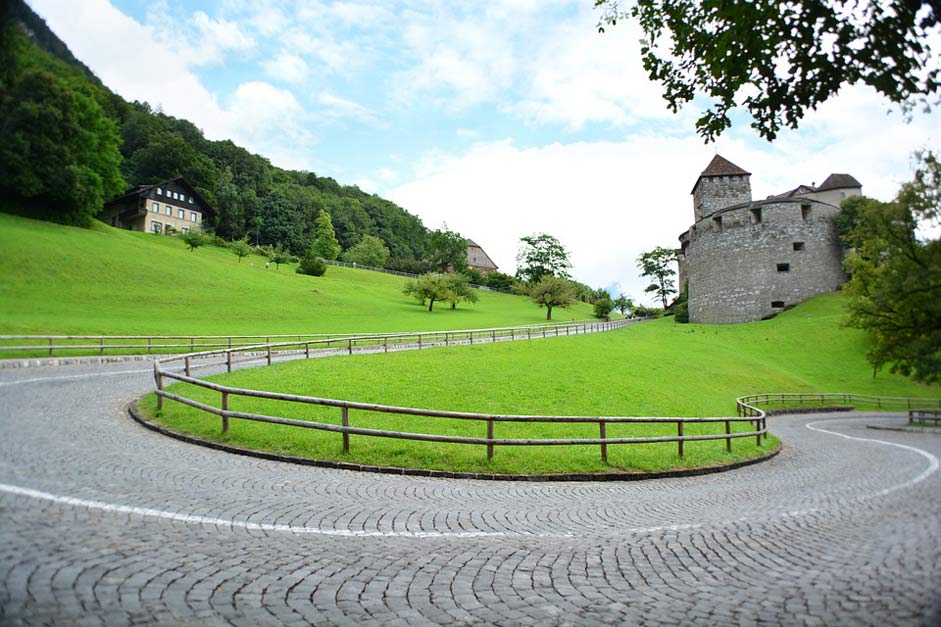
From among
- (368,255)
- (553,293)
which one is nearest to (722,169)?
(553,293)

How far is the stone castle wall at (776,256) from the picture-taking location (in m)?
54.5

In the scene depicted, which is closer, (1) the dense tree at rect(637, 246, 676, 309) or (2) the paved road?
(2) the paved road

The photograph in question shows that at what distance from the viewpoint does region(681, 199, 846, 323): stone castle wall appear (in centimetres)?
5447

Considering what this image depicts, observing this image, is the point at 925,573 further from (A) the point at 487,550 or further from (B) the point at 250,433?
(B) the point at 250,433

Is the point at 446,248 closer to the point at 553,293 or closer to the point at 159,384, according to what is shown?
the point at 553,293

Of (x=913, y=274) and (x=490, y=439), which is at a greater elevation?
(x=913, y=274)

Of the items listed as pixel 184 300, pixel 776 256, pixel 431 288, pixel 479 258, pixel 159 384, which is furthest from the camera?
pixel 479 258

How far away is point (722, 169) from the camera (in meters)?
68.4

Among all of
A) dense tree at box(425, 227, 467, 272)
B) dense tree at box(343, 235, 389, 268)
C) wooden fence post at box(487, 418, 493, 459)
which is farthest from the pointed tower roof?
wooden fence post at box(487, 418, 493, 459)

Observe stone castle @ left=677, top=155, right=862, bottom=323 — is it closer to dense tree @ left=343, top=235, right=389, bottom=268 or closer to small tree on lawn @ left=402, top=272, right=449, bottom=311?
small tree on lawn @ left=402, top=272, right=449, bottom=311

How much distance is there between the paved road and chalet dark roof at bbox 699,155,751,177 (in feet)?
220

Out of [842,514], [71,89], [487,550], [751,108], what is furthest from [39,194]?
[842,514]

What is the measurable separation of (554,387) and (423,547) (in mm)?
15207

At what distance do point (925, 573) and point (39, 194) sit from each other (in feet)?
21.5
